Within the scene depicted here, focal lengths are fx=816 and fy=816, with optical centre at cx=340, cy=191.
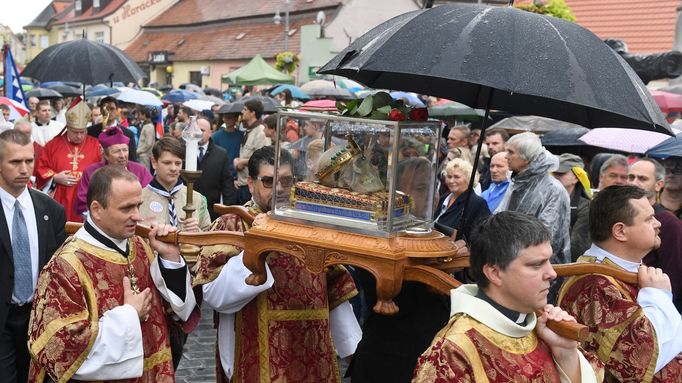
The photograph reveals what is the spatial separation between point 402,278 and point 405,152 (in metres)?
0.58

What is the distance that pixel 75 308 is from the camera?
3422 millimetres

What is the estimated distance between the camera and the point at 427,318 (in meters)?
3.75

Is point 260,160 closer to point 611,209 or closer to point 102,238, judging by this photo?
point 102,238

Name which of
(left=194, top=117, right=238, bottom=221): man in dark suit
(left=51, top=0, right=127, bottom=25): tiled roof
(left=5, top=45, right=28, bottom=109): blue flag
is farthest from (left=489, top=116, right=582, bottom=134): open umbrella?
(left=51, top=0, right=127, bottom=25): tiled roof

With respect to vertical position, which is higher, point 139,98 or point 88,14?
point 88,14

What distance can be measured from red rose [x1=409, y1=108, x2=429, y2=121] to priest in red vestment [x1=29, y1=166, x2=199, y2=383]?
1.21 metres

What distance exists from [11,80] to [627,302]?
33.2 feet

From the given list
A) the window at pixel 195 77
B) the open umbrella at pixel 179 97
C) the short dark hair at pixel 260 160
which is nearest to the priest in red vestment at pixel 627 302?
the short dark hair at pixel 260 160

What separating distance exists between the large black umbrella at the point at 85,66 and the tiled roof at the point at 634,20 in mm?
15095

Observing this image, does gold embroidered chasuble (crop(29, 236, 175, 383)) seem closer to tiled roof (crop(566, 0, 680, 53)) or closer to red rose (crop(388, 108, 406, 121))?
red rose (crop(388, 108, 406, 121))

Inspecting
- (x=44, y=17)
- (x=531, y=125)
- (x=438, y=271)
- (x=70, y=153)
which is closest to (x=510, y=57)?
(x=438, y=271)

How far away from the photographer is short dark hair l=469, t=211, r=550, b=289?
2744 millimetres

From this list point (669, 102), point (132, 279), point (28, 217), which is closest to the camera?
point (132, 279)

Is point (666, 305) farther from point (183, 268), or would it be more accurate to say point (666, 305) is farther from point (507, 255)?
point (183, 268)
